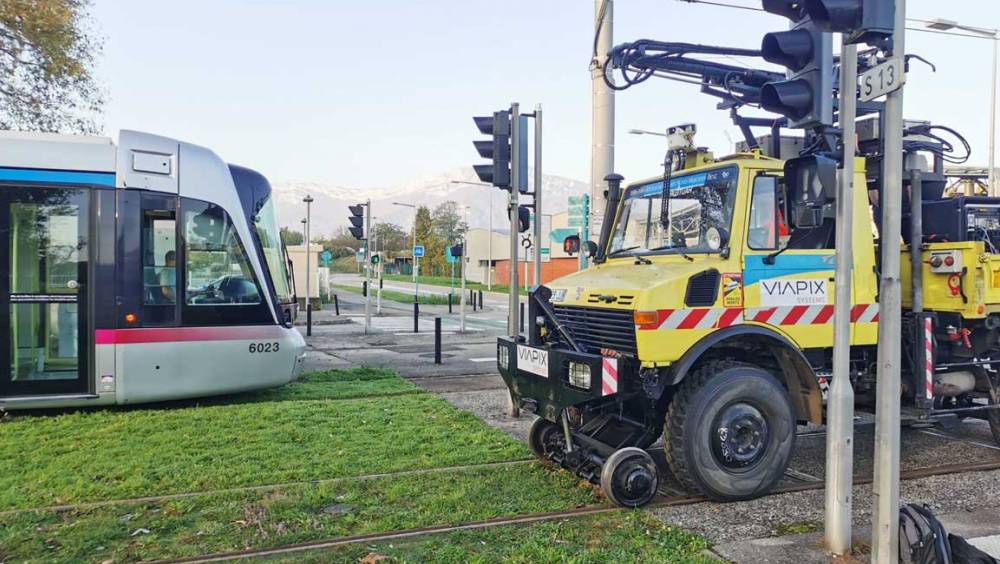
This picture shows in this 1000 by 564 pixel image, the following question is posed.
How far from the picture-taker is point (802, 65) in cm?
435

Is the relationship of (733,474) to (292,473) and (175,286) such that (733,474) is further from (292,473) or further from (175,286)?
(175,286)

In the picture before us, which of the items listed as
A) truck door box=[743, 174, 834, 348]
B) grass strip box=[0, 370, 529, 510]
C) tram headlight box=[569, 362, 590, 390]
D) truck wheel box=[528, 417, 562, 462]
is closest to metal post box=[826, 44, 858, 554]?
truck door box=[743, 174, 834, 348]

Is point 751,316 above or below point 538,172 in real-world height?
below

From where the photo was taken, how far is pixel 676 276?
210 inches

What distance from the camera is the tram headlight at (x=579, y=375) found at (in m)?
5.32

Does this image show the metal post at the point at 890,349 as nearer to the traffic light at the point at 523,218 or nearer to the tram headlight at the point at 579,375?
the tram headlight at the point at 579,375

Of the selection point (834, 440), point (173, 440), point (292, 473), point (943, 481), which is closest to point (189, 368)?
point (173, 440)

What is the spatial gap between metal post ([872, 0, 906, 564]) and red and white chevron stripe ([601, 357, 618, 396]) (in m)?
1.73

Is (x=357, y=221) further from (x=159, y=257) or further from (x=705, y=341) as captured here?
(x=705, y=341)

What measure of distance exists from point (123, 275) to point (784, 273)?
7284 millimetres

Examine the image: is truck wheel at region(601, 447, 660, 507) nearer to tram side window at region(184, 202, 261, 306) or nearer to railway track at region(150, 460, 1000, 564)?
railway track at region(150, 460, 1000, 564)

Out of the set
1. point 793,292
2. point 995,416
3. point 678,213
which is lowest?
point 995,416

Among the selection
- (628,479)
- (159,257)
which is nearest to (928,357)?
(628,479)

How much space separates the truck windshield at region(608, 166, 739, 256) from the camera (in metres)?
5.79
